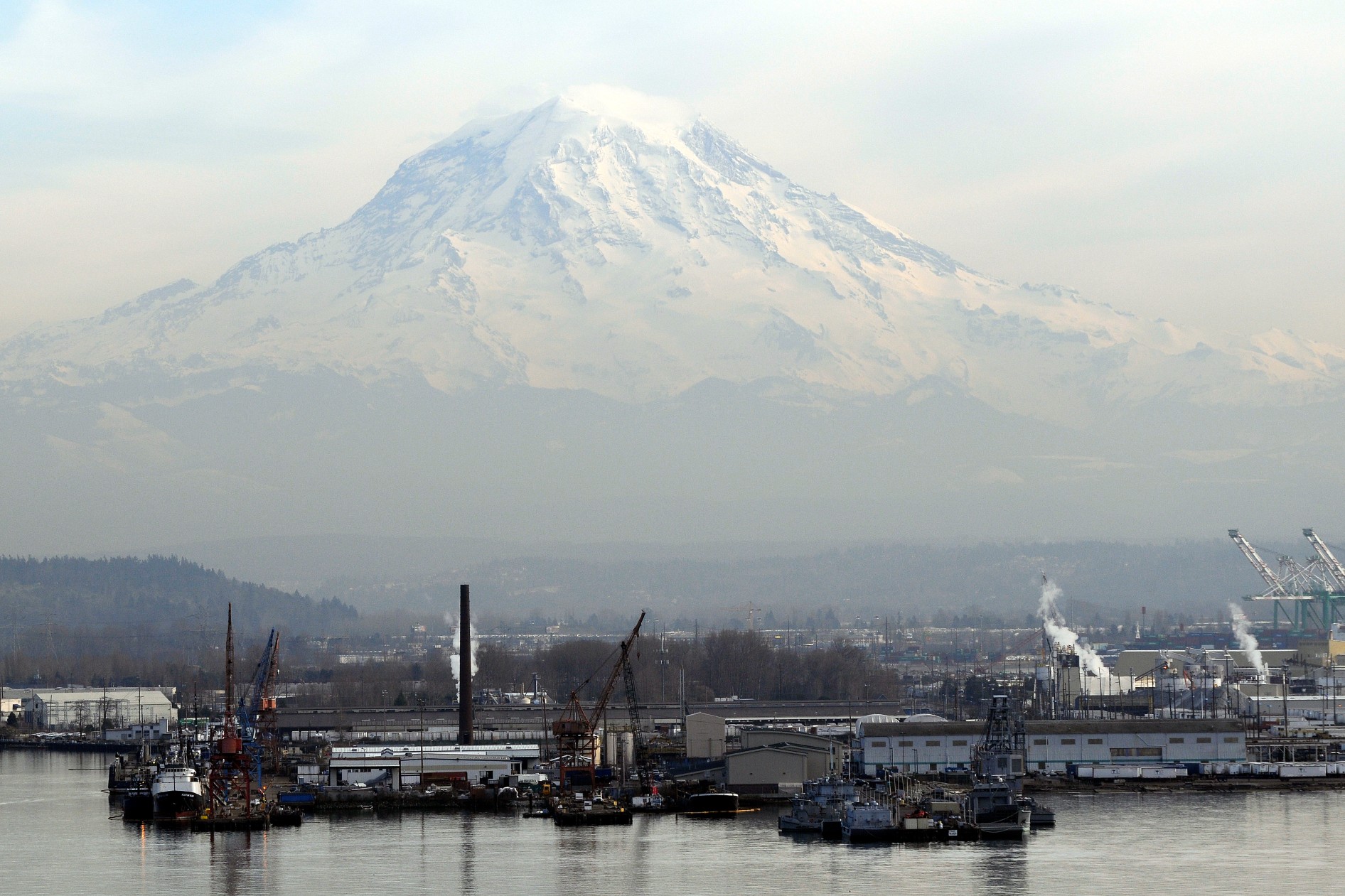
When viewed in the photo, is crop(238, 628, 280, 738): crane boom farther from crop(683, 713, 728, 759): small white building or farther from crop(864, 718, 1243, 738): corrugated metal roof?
crop(864, 718, 1243, 738): corrugated metal roof

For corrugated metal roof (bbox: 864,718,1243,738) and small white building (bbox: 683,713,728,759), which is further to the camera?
small white building (bbox: 683,713,728,759)

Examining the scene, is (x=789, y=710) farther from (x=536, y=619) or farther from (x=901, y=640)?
(x=536, y=619)

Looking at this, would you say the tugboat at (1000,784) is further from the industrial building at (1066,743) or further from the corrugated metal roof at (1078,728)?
the corrugated metal roof at (1078,728)

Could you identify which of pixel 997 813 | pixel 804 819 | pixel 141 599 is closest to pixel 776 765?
pixel 804 819

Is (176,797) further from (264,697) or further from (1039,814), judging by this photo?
(1039,814)

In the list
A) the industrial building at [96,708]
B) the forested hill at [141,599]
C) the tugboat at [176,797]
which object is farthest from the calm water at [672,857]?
the forested hill at [141,599]

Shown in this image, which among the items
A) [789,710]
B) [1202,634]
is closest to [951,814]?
[789,710]

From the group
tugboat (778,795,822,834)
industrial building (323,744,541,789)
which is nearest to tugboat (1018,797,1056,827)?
tugboat (778,795,822,834)
